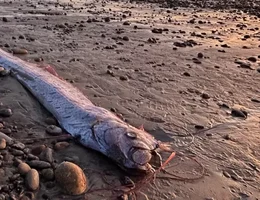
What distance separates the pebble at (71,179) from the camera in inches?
149

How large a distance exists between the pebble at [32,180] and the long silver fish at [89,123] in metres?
0.86

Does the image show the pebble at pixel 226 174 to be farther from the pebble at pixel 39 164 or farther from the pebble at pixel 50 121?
the pebble at pixel 50 121

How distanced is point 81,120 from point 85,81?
81.7 inches

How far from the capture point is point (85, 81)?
6918 millimetres

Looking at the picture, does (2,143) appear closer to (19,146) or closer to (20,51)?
(19,146)

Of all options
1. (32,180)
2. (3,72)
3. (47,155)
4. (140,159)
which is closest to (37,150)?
(47,155)

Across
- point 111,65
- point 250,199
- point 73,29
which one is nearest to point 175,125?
point 250,199

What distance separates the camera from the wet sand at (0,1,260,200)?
4.35 meters

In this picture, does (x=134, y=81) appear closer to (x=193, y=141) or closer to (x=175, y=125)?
(x=175, y=125)

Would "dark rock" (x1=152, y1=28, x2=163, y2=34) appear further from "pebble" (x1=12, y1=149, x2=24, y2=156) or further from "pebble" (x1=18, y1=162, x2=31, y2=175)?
"pebble" (x1=18, y1=162, x2=31, y2=175)

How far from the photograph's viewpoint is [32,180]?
3.80 metres

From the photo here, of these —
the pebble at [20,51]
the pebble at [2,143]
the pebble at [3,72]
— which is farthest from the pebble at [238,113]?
the pebble at [20,51]

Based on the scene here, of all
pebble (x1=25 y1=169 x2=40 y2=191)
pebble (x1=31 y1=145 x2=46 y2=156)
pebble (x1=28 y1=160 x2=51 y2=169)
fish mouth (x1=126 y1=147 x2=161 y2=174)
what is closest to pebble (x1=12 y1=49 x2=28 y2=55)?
pebble (x1=31 y1=145 x2=46 y2=156)

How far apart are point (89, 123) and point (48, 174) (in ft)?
3.31
